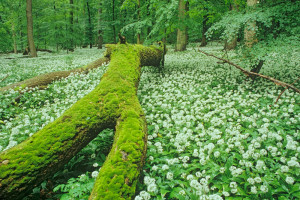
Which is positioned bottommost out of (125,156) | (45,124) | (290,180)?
(290,180)

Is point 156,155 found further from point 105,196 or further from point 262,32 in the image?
point 262,32

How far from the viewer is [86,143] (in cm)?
304

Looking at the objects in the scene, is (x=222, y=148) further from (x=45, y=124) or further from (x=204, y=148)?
(x=45, y=124)

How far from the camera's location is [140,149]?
2686 millimetres

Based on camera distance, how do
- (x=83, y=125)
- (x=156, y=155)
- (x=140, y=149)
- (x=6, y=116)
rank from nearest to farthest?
(x=140, y=149), (x=83, y=125), (x=156, y=155), (x=6, y=116)

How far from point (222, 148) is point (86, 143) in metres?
2.65

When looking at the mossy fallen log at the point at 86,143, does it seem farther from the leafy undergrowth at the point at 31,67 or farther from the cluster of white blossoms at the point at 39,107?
the leafy undergrowth at the point at 31,67

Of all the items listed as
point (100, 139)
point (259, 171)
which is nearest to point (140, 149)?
point (100, 139)

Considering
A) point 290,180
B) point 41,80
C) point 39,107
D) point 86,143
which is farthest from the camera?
point 41,80

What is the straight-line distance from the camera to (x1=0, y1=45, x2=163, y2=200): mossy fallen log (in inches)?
82.7

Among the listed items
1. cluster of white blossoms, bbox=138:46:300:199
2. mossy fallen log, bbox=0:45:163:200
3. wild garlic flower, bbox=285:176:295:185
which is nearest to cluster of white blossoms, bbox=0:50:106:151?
mossy fallen log, bbox=0:45:163:200

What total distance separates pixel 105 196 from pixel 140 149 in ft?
2.83

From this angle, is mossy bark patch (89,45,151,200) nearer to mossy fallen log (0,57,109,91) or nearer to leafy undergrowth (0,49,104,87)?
mossy fallen log (0,57,109,91)

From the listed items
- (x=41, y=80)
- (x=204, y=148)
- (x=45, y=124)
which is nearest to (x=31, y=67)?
(x=41, y=80)
